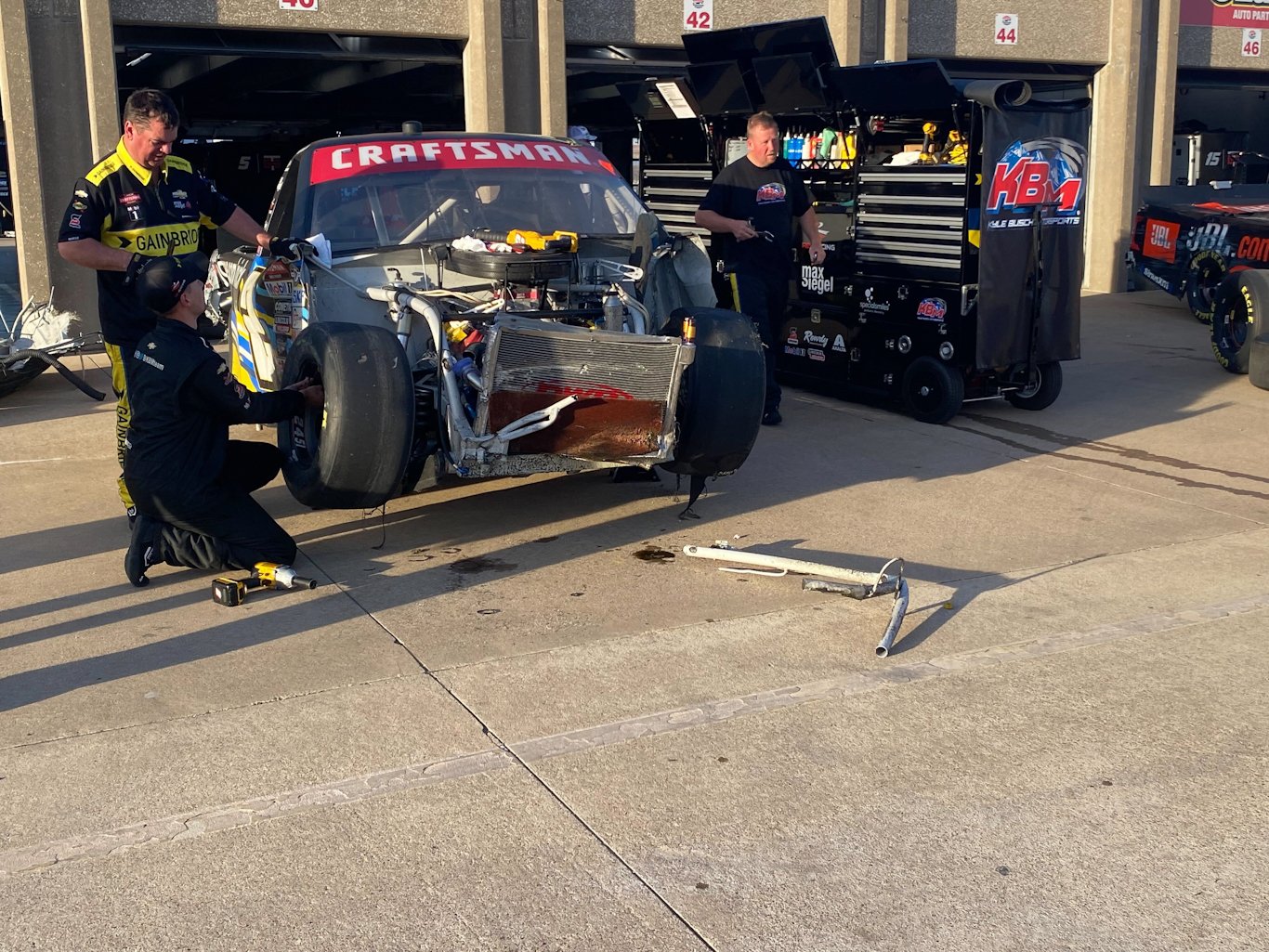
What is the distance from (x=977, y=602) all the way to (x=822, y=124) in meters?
5.59

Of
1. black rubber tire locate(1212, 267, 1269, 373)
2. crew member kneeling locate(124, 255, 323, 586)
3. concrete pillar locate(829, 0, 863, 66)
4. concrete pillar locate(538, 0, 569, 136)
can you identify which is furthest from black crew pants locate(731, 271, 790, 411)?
concrete pillar locate(829, 0, 863, 66)

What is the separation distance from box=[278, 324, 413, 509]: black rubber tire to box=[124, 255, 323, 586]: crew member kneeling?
0.24m

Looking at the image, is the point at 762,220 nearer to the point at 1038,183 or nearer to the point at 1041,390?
the point at 1038,183

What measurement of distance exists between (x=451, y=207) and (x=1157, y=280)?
9.50m

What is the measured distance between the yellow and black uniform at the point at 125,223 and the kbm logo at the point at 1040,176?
481cm

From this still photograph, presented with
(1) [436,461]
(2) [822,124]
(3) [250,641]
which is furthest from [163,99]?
(2) [822,124]

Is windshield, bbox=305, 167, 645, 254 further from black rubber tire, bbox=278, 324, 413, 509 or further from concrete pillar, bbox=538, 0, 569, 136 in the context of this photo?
concrete pillar, bbox=538, 0, 569, 136

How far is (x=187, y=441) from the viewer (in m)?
5.45

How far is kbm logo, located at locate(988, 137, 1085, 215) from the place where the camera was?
838 cm

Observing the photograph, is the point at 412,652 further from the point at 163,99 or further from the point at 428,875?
the point at 163,99

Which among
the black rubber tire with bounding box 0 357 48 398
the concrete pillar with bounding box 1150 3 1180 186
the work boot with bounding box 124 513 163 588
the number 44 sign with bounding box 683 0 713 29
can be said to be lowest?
the work boot with bounding box 124 513 163 588

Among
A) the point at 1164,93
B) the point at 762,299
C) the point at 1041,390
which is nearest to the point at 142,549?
the point at 762,299

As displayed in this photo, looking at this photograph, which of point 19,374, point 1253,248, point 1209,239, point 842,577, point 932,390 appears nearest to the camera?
point 842,577

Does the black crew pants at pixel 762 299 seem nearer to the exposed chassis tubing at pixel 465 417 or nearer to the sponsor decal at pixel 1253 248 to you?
the exposed chassis tubing at pixel 465 417
